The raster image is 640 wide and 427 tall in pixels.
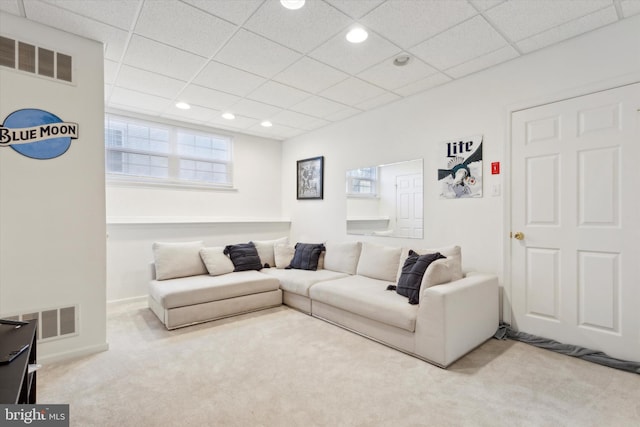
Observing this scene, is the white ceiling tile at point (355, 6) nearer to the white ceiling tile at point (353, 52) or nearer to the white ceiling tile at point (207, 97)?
the white ceiling tile at point (353, 52)

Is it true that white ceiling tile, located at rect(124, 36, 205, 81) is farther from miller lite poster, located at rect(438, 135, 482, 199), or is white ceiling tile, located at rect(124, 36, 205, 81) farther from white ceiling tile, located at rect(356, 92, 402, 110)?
miller lite poster, located at rect(438, 135, 482, 199)

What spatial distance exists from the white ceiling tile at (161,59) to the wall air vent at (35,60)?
517 mm

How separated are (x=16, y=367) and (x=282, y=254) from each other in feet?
11.9

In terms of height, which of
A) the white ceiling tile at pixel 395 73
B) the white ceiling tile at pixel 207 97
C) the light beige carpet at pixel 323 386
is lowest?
the light beige carpet at pixel 323 386

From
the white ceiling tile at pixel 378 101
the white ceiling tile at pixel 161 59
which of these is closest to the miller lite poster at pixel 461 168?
the white ceiling tile at pixel 378 101

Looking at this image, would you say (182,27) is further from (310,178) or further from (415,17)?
(310,178)

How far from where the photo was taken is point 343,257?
4301mm

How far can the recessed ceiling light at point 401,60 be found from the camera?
294cm

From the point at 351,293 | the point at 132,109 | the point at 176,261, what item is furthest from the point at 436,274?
the point at 132,109

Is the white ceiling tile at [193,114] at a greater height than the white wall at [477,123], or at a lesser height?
greater

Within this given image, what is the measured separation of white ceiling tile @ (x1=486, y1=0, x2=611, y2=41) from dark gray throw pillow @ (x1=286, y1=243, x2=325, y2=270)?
3.24m

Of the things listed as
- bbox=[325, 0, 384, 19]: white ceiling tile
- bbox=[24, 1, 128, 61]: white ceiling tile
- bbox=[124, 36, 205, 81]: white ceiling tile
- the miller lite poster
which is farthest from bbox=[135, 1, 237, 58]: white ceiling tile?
the miller lite poster

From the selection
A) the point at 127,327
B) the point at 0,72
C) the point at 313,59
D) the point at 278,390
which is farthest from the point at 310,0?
the point at 127,327

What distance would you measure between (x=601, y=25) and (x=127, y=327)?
511cm
